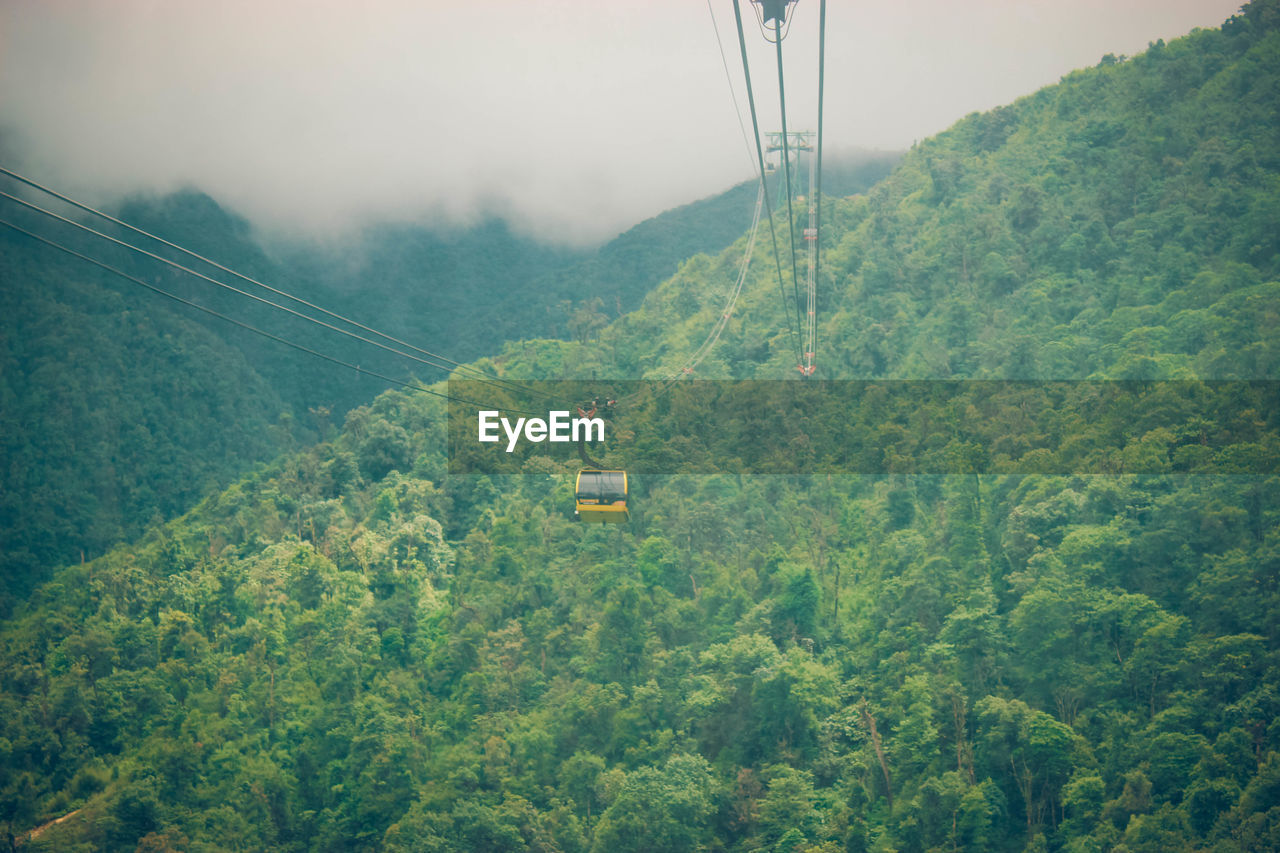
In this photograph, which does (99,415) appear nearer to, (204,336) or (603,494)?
(204,336)

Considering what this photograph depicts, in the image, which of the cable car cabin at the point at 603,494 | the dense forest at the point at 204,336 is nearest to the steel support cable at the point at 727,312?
the dense forest at the point at 204,336

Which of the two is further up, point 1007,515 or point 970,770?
point 1007,515

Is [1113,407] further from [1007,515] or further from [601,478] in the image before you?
[601,478]

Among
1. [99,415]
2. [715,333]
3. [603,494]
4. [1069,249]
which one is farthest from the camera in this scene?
[99,415]

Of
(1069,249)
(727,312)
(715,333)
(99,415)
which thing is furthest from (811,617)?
(99,415)

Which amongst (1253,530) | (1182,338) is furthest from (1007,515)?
(1182,338)

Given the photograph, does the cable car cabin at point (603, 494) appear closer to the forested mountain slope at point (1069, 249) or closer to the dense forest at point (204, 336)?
the forested mountain slope at point (1069, 249)

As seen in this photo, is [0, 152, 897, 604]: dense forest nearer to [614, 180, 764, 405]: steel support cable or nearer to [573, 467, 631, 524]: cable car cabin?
[614, 180, 764, 405]: steel support cable

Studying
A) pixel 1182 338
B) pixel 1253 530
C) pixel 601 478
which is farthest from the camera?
pixel 1182 338
